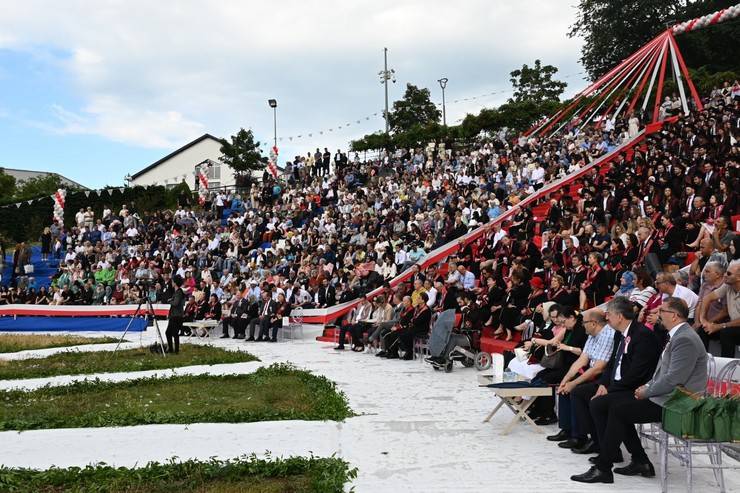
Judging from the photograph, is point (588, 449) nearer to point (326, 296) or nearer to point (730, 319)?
point (730, 319)

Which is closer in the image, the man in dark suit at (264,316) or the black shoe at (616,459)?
the black shoe at (616,459)

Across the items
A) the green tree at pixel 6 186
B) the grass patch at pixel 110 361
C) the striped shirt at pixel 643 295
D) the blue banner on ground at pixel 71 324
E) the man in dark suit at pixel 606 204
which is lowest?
the grass patch at pixel 110 361

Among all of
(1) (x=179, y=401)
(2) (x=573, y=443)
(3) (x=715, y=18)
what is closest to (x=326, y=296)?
(1) (x=179, y=401)

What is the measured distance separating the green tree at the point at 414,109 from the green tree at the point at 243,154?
11.7m

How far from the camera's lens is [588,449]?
6789mm

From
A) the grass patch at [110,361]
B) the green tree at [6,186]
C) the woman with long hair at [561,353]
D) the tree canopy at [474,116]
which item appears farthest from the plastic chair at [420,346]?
the green tree at [6,186]

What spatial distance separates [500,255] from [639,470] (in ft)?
35.4

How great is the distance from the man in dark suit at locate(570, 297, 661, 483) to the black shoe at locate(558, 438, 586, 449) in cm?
56

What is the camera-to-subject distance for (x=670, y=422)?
17.6 feet

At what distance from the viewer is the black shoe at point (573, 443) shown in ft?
22.6

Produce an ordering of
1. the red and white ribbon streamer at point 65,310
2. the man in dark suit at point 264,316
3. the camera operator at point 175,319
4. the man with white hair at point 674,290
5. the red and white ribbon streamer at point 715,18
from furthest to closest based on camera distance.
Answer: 1. the red and white ribbon streamer at point 65,310
2. the red and white ribbon streamer at point 715,18
3. the man in dark suit at point 264,316
4. the camera operator at point 175,319
5. the man with white hair at point 674,290

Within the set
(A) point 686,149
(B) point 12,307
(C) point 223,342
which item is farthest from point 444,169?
(B) point 12,307

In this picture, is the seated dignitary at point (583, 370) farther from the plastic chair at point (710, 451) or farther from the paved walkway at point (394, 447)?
the plastic chair at point (710, 451)

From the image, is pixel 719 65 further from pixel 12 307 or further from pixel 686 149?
pixel 12 307
